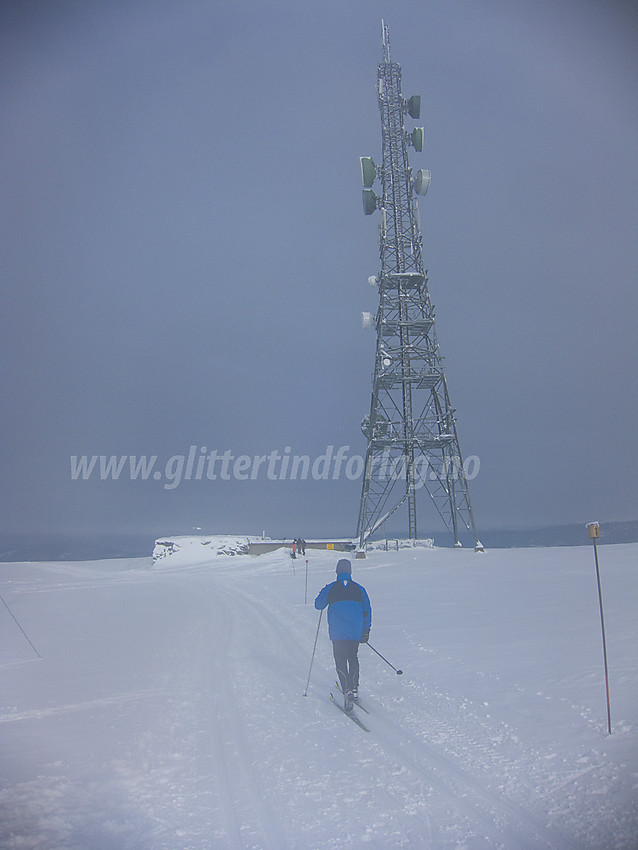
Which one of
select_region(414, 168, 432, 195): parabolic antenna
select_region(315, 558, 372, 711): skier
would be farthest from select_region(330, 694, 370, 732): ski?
select_region(414, 168, 432, 195): parabolic antenna

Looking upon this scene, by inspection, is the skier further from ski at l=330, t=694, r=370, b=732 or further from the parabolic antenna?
the parabolic antenna

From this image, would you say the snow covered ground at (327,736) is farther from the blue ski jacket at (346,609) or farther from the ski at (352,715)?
the blue ski jacket at (346,609)

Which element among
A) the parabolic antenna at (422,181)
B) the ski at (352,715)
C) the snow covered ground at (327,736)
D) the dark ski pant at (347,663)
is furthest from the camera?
the parabolic antenna at (422,181)

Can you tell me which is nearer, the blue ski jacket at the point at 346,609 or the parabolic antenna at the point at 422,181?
the blue ski jacket at the point at 346,609

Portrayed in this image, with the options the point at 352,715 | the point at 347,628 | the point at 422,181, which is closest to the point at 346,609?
the point at 347,628

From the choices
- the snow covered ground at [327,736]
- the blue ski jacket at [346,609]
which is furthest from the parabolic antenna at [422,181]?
the blue ski jacket at [346,609]

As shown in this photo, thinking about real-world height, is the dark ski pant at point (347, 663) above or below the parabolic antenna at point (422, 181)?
below

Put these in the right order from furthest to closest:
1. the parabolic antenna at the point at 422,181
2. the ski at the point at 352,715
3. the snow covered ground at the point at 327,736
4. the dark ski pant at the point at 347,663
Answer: the parabolic antenna at the point at 422,181
the dark ski pant at the point at 347,663
the ski at the point at 352,715
the snow covered ground at the point at 327,736

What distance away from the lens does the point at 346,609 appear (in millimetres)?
7262

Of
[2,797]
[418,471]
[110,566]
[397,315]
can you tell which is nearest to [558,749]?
[2,797]

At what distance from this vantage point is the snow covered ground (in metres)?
4.15

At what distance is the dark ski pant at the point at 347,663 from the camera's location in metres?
7.12

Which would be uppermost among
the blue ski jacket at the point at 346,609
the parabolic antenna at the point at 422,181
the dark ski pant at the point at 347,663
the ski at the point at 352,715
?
the parabolic antenna at the point at 422,181

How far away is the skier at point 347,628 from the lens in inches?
281
